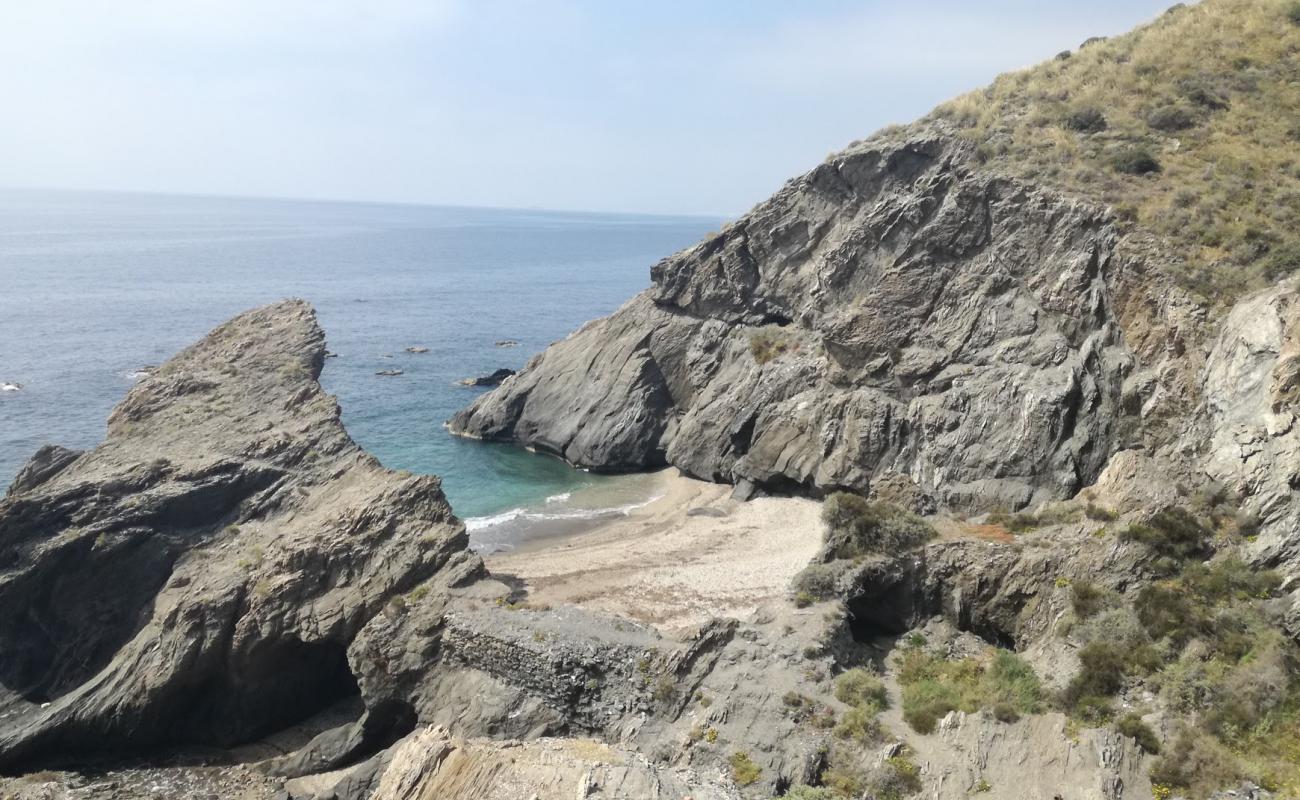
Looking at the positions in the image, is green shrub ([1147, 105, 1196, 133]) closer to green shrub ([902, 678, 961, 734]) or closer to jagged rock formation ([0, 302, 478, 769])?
green shrub ([902, 678, 961, 734])

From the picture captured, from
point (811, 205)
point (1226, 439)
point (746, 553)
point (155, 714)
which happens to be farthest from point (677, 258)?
point (155, 714)

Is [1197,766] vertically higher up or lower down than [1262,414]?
lower down

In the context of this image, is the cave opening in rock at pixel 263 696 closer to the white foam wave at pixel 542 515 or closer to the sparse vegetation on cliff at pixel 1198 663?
the white foam wave at pixel 542 515

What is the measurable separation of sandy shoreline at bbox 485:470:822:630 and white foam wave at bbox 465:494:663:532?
727mm

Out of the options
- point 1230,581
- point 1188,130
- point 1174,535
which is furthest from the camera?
point 1188,130

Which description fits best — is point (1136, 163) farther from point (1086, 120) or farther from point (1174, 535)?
point (1174, 535)

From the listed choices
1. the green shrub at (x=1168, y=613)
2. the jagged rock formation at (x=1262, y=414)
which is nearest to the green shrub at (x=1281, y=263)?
the jagged rock formation at (x=1262, y=414)

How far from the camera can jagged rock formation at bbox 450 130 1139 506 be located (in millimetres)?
34750

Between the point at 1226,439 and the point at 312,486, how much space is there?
111ft

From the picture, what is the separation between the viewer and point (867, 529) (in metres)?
28.1

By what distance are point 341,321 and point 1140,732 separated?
94282 mm

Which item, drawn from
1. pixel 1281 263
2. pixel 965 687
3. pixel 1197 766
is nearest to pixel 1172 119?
pixel 1281 263

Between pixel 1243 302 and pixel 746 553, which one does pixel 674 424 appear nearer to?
pixel 746 553

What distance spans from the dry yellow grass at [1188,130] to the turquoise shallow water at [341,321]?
31678mm
